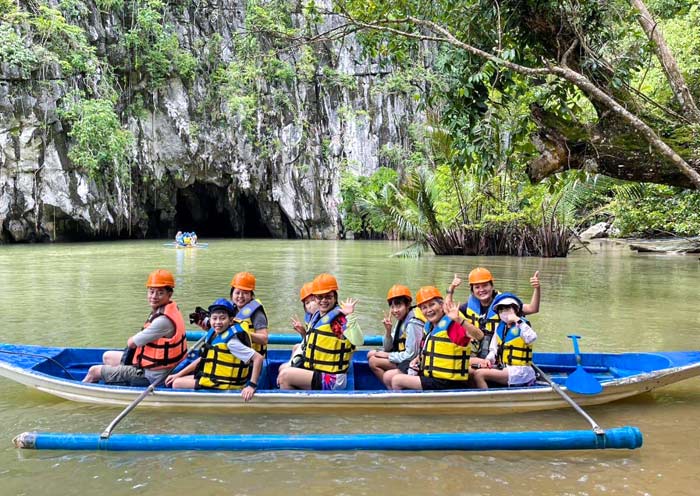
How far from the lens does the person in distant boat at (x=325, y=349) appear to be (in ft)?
13.7

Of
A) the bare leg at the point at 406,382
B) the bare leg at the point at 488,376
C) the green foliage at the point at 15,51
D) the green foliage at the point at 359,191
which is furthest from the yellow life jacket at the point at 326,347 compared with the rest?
the green foliage at the point at 359,191

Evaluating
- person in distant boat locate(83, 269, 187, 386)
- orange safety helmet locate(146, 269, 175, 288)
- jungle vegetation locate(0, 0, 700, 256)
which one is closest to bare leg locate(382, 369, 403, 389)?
person in distant boat locate(83, 269, 187, 386)

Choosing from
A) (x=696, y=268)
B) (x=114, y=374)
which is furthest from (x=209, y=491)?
(x=696, y=268)

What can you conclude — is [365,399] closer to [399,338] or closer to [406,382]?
[406,382]

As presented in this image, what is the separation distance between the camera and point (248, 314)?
440 cm

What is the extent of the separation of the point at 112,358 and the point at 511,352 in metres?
3.20

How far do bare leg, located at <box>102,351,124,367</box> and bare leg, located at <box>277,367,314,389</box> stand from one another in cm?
142

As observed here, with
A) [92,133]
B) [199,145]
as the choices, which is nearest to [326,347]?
[92,133]

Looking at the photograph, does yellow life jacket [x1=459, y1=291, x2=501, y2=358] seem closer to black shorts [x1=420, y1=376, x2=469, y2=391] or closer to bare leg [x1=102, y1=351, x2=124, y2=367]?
black shorts [x1=420, y1=376, x2=469, y2=391]

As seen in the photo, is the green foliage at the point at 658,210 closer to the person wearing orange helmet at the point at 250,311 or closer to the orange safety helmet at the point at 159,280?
the person wearing orange helmet at the point at 250,311

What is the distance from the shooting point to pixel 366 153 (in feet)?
105

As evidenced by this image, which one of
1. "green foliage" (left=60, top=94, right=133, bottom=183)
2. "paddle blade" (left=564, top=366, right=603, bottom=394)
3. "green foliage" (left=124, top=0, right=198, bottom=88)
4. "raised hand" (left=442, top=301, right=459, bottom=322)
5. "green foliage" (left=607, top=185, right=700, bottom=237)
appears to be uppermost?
"green foliage" (left=124, top=0, right=198, bottom=88)

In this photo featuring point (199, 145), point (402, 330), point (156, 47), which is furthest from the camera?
point (199, 145)

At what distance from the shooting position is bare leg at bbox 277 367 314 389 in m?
4.22
